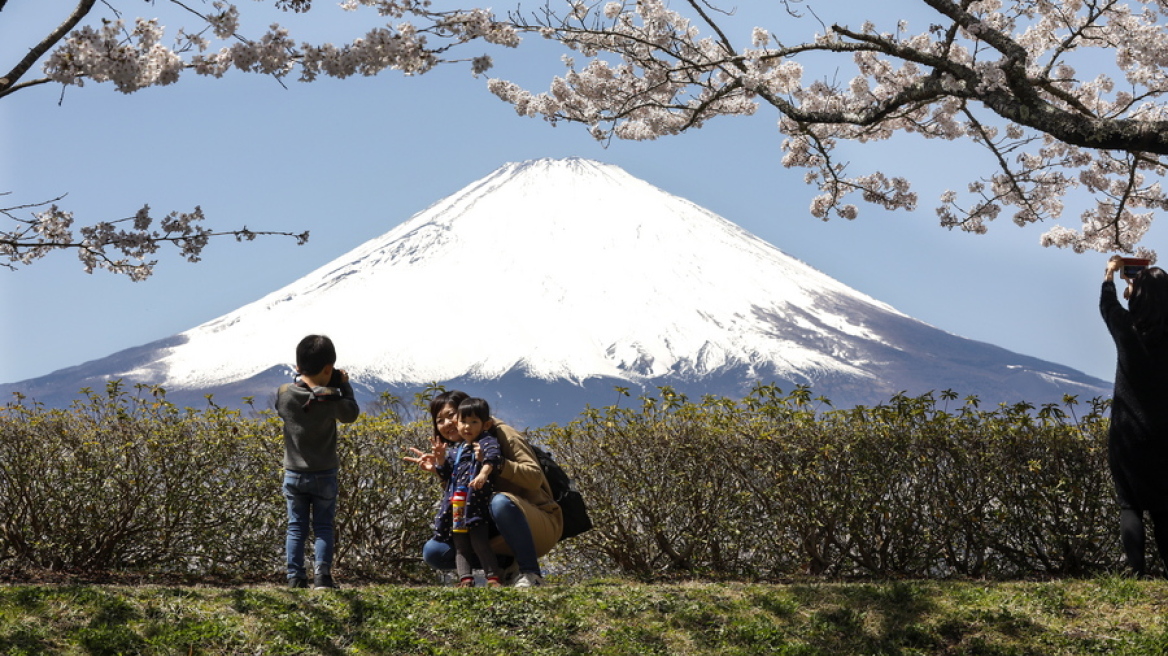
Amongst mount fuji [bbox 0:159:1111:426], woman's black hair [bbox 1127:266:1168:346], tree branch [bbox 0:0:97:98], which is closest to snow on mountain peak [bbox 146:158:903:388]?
mount fuji [bbox 0:159:1111:426]

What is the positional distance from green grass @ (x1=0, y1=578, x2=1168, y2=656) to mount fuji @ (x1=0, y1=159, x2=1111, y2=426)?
135 meters

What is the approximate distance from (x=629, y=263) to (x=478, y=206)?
28785mm

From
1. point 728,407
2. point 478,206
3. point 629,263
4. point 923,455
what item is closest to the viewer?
point 923,455

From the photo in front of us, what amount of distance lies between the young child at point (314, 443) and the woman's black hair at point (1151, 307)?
4.25m

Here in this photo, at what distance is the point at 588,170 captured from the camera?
533 ft

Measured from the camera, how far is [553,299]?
177500mm

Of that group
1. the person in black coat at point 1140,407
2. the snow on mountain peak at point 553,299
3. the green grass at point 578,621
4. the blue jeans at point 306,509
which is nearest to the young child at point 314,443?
the blue jeans at point 306,509

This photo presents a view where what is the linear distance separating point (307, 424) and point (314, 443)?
113 millimetres

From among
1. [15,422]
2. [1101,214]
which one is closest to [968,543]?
[1101,214]

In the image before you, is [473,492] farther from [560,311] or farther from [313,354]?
Result: [560,311]

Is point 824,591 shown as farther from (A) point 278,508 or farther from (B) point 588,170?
(B) point 588,170

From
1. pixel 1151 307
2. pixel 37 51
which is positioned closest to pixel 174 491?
pixel 37 51

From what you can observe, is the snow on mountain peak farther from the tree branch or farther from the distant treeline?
the tree branch

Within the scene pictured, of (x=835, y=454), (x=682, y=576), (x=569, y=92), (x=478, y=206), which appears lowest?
(x=682, y=576)
